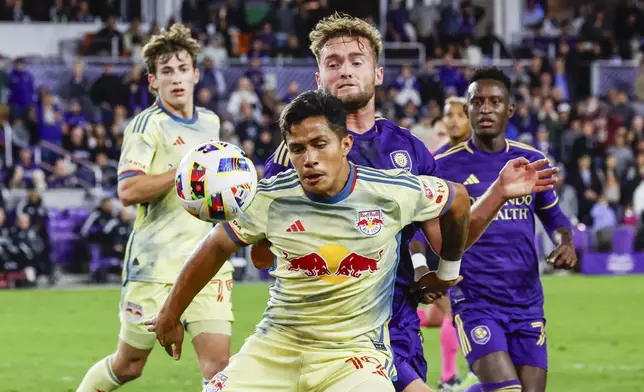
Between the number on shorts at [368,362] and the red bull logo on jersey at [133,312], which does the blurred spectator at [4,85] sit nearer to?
the red bull logo on jersey at [133,312]

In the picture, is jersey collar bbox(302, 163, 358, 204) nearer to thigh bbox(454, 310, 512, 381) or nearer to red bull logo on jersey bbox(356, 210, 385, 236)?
red bull logo on jersey bbox(356, 210, 385, 236)

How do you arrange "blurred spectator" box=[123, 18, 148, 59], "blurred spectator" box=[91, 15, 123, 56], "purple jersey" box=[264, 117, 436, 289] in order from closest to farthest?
"purple jersey" box=[264, 117, 436, 289] < "blurred spectator" box=[123, 18, 148, 59] < "blurred spectator" box=[91, 15, 123, 56]

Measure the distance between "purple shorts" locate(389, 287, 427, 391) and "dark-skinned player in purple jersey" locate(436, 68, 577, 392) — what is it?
39.2 inches

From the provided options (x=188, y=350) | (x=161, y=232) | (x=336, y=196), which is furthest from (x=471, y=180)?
(x=188, y=350)

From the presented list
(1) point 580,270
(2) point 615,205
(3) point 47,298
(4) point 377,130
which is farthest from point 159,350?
(2) point 615,205

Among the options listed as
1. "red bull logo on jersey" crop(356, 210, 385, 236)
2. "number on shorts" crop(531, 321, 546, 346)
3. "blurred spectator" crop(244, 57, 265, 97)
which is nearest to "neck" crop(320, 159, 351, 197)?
"red bull logo on jersey" crop(356, 210, 385, 236)

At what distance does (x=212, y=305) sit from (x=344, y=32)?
2.30 m

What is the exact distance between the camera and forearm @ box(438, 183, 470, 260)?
5.48 m

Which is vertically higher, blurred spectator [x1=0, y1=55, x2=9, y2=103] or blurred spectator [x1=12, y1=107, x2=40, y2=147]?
blurred spectator [x1=0, y1=55, x2=9, y2=103]

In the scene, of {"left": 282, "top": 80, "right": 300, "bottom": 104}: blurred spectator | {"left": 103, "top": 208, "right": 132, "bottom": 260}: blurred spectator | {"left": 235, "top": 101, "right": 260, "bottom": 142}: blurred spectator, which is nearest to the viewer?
{"left": 103, "top": 208, "right": 132, "bottom": 260}: blurred spectator

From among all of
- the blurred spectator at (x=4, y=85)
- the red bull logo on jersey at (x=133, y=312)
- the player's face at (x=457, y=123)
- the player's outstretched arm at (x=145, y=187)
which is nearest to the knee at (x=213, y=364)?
the red bull logo on jersey at (x=133, y=312)

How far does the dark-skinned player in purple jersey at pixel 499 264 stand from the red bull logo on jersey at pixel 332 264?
1920 millimetres

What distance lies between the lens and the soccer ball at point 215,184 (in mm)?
5016

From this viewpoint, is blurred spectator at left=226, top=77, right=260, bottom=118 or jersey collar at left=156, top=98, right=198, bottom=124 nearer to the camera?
jersey collar at left=156, top=98, right=198, bottom=124
